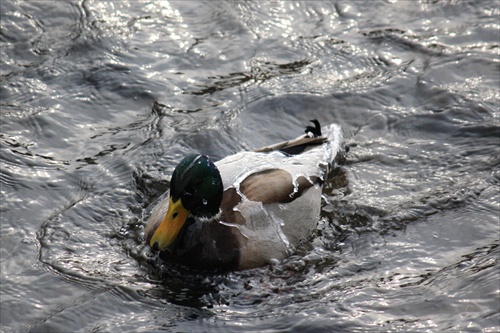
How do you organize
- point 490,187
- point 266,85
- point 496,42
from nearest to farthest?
1. point 490,187
2. point 266,85
3. point 496,42

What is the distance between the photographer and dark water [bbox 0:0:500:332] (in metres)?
6.68

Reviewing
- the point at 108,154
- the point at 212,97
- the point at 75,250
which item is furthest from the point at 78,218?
the point at 212,97

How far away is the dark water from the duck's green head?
13.6 inches

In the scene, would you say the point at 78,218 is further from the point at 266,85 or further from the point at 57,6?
the point at 57,6

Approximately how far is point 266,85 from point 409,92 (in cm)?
149

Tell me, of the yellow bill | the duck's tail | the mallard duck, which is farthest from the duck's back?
the yellow bill

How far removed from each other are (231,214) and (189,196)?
391 millimetres

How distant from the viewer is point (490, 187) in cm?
823

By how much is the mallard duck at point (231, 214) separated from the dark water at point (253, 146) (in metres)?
0.16

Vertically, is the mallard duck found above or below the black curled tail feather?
below

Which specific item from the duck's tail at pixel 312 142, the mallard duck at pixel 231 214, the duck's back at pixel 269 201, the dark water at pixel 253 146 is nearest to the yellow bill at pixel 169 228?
the mallard duck at pixel 231 214

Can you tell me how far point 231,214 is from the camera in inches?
286

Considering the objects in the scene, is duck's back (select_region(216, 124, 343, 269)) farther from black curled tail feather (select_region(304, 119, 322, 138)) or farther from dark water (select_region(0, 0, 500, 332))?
black curled tail feather (select_region(304, 119, 322, 138))

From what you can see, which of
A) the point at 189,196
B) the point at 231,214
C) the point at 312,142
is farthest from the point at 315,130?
the point at 189,196
